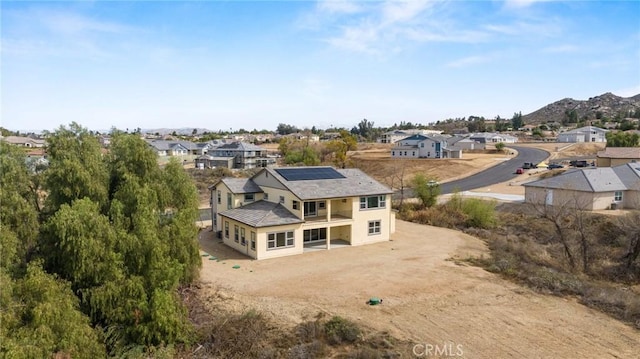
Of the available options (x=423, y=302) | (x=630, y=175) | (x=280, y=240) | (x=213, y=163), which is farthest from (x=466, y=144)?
(x=423, y=302)

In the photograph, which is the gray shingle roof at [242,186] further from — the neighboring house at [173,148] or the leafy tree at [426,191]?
the neighboring house at [173,148]

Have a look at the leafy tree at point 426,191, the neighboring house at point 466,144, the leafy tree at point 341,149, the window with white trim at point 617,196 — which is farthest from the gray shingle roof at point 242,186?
the neighboring house at point 466,144

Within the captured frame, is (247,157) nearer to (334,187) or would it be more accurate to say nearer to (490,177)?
(490,177)

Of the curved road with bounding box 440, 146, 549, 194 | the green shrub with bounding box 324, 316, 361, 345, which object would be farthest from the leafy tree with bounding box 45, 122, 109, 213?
the curved road with bounding box 440, 146, 549, 194

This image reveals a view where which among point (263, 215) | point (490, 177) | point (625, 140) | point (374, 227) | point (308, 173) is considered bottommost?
point (374, 227)

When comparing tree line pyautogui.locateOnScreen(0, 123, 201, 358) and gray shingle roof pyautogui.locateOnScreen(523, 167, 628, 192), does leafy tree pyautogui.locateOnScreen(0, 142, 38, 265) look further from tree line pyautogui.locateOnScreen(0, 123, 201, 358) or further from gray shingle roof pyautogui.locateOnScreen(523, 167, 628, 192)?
gray shingle roof pyautogui.locateOnScreen(523, 167, 628, 192)

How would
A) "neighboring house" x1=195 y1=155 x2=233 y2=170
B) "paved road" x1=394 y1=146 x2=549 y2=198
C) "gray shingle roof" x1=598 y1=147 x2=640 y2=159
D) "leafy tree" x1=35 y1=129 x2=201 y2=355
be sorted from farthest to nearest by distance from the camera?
"neighboring house" x1=195 y1=155 x2=233 y2=170, "paved road" x1=394 y1=146 x2=549 y2=198, "gray shingle roof" x1=598 y1=147 x2=640 y2=159, "leafy tree" x1=35 y1=129 x2=201 y2=355
